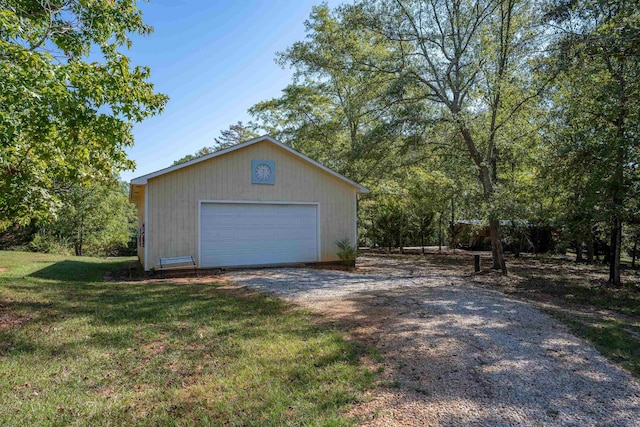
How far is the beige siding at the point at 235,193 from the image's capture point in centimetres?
1008

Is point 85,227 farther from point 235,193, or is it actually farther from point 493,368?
point 493,368

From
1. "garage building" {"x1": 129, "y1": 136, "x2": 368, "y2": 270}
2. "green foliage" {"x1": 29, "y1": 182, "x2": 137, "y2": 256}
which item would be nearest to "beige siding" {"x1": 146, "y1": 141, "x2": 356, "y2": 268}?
"garage building" {"x1": 129, "y1": 136, "x2": 368, "y2": 270}

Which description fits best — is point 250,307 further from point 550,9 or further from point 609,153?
point 550,9

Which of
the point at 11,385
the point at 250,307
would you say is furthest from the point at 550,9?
the point at 11,385

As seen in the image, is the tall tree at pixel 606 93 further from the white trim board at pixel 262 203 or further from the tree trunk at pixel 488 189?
the white trim board at pixel 262 203

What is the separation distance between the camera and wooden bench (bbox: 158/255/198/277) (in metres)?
9.91

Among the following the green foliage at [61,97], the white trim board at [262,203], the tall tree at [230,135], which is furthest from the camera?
the tall tree at [230,135]

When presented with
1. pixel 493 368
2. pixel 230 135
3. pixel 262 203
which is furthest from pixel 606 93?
pixel 230 135

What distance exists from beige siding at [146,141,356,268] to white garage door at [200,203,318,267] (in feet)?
0.91

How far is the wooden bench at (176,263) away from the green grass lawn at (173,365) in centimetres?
379

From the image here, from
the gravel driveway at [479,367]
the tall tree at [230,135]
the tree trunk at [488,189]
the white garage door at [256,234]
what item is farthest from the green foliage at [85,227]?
the tall tree at [230,135]

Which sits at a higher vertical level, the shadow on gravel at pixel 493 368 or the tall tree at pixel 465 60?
the tall tree at pixel 465 60

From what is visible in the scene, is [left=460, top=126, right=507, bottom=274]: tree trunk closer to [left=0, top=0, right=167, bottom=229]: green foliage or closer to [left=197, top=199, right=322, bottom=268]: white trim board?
[left=197, top=199, right=322, bottom=268]: white trim board

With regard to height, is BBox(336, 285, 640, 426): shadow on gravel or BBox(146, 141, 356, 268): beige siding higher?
BBox(146, 141, 356, 268): beige siding
